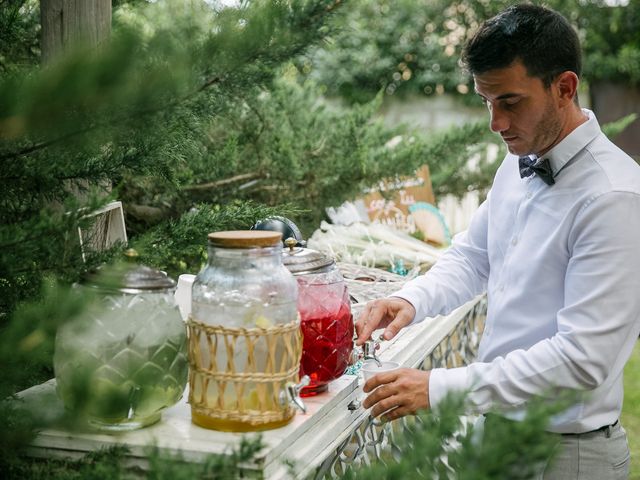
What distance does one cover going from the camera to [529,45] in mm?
1744

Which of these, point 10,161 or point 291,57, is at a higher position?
point 291,57

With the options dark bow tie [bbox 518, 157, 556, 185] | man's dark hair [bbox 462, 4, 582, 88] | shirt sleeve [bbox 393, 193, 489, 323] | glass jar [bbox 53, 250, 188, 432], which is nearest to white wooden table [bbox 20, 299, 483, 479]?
glass jar [bbox 53, 250, 188, 432]

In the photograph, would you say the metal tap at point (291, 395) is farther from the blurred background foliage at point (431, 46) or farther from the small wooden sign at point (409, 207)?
the blurred background foliage at point (431, 46)

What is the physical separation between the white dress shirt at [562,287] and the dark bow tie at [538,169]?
0.05 feet

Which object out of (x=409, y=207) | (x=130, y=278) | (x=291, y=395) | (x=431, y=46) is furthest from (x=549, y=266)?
(x=431, y=46)

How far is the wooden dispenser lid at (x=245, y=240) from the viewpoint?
1.22 m

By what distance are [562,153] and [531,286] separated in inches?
12.9

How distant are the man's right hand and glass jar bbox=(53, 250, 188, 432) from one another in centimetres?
65

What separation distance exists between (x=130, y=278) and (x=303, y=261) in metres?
0.39

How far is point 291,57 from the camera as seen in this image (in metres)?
1.52

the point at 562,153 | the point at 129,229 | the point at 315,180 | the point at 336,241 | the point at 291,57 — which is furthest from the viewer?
the point at 315,180

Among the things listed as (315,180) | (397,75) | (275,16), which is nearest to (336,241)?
(315,180)

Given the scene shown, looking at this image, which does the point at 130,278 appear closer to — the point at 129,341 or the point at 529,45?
the point at 129,341

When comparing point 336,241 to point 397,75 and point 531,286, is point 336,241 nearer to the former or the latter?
point 531,286
